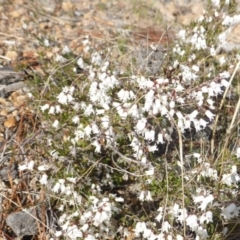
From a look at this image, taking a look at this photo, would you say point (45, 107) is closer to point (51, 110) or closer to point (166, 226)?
point (51, 110)

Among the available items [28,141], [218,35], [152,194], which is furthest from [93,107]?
[218,35]

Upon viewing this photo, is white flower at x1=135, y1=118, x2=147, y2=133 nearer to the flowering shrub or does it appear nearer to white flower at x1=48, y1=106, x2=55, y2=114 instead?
the flowering shrub

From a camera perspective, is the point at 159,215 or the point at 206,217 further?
the point at 159,215

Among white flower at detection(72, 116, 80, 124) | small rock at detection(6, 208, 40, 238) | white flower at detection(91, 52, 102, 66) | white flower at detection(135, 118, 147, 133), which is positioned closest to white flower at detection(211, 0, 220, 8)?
white flower at detection(91, 52, 102, 66)

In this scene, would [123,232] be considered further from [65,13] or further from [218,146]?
[65,13]

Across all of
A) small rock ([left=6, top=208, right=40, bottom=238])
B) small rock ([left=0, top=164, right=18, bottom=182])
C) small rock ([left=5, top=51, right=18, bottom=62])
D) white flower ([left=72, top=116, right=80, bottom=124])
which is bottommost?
small rock ([left=6, top=208, right=40, bottom=238])

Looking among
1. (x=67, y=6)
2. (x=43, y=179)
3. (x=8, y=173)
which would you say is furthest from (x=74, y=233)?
(x=67, y=6)

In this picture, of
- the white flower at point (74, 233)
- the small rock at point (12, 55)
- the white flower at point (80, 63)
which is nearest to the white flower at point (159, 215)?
the white flower at point (74, 233)

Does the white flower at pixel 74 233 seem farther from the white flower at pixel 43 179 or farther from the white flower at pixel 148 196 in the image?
the white flower at pixel 148 196
